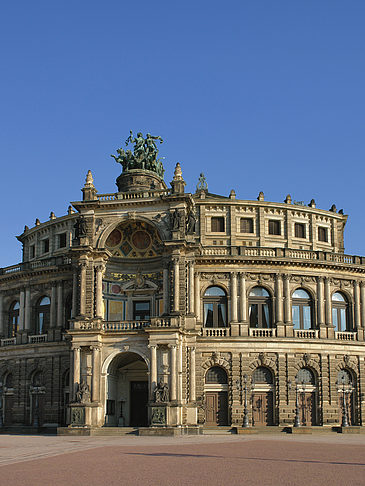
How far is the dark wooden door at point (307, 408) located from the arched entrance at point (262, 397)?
255 centimetres

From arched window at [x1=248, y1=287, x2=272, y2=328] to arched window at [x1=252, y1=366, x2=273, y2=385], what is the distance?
379 cm

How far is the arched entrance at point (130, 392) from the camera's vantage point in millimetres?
56125

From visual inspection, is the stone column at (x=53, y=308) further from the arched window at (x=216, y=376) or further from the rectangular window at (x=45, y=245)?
the arched window at (x=216, y=376)

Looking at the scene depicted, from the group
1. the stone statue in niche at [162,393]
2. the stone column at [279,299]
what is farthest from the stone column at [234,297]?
the stone statue in niche at [162,393]

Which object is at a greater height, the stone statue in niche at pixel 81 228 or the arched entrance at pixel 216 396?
the stone statue in niche at pixel 81 228

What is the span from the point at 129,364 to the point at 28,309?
12692 mm

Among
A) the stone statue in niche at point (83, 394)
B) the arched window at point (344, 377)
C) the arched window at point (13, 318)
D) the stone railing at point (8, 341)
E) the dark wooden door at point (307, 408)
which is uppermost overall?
the arched window at point (13, 318)

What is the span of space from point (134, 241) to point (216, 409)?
15.9m

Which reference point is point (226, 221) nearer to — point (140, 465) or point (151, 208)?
point (151, 208)

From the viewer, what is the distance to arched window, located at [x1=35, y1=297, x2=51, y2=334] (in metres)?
63.3

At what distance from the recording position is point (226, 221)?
2468 inches

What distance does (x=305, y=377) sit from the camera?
58.2m

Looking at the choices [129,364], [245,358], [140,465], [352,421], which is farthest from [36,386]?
[140,465]

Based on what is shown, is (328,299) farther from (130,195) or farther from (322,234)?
(130,195)
